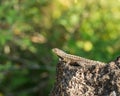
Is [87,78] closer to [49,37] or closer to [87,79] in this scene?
[87,79]

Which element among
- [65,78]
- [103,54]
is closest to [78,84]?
[65,78]

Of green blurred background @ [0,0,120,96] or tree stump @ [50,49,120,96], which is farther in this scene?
green blurred background @ [0,0,120,96]

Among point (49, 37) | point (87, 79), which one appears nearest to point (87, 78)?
point (87, 79)

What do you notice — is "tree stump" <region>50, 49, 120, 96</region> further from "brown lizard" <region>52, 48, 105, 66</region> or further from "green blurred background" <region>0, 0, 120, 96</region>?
"green blurred background" <region>0, 0, 120, 96</region>

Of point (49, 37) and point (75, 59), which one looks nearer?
point (75, 59)

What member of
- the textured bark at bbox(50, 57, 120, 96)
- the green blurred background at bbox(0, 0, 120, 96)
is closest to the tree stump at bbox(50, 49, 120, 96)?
the textured bark at bbox(50, 57, 120, 96)
